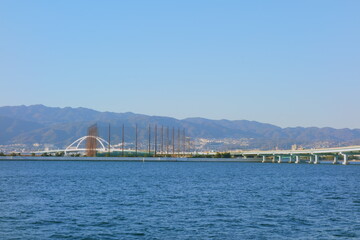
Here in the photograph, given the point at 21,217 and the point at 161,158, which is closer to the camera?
the point at 21,217

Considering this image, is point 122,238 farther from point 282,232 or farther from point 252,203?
point 252,203

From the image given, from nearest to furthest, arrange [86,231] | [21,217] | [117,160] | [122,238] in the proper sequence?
[122,238], [86,231], [21,217], [117,160]

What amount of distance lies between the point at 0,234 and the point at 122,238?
6.19m

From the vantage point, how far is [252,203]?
42406 mm

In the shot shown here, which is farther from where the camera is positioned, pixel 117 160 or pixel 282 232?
pixel 117 160

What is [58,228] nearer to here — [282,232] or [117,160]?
[282,232]

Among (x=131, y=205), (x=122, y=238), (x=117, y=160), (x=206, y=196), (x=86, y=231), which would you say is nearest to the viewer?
(x=122, y=238)

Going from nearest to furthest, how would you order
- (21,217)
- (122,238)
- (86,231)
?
(122,238) → (86,231) → (21,217)

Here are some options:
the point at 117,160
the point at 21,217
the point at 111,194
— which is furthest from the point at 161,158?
the point at 21,217

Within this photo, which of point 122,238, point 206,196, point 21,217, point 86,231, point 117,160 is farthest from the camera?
point 117,160

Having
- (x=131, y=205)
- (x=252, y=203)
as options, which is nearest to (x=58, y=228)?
(x=131, y=205)

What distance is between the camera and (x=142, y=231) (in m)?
28.5

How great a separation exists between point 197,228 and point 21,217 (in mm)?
10821

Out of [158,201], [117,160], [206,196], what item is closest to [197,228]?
[158,201]
